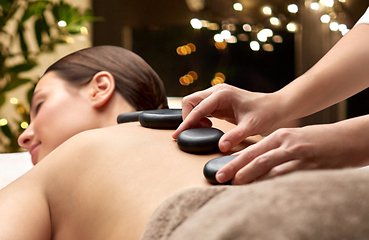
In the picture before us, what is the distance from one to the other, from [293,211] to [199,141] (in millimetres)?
396

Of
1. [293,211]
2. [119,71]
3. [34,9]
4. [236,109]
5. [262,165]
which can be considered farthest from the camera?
[34,9]

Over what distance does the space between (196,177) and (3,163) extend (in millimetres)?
1299

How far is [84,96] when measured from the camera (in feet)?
3.97

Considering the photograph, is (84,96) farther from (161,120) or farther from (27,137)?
(161,120)

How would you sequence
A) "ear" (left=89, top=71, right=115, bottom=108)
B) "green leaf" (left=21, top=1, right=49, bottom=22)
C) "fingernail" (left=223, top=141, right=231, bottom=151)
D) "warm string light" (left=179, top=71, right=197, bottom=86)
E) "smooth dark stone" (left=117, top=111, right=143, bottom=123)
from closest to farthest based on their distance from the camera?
"fingernail" (left=223, top=141, right=231, bottom=151) < "smooth dark stone" (left=117, top=111, right=143, bottom=123) < "ear" (left=89, top=71, right=115, bottom=108) < "green leaf" (left=21, top=1, right=49, bottom=22) < "warm string light" (left=179, top=71, right=197, bottom=86)

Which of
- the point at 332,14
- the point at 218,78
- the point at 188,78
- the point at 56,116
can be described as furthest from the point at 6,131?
the point at 332,14

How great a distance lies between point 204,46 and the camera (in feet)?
11.3

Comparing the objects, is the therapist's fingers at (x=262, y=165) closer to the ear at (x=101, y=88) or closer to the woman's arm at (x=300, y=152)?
the woman's arm at (x=300, y=152)

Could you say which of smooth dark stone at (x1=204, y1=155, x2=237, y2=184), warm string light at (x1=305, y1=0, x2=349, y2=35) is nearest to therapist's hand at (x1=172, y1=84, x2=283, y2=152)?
smooth dark stone at (x1=204, y1=155, x2=237, y2=184)

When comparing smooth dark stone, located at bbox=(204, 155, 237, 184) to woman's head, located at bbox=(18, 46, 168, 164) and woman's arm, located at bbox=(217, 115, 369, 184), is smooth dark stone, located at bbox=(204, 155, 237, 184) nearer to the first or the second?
woman's arm, located at bbox=(217, 115, 369, 184)

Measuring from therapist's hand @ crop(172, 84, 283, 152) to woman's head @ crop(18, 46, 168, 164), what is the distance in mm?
457

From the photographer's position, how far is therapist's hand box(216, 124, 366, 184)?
52 centimetres

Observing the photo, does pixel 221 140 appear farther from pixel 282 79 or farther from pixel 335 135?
pixel 282 79

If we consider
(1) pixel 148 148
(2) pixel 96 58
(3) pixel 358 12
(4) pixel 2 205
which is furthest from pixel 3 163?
(3) pixel 358 12
